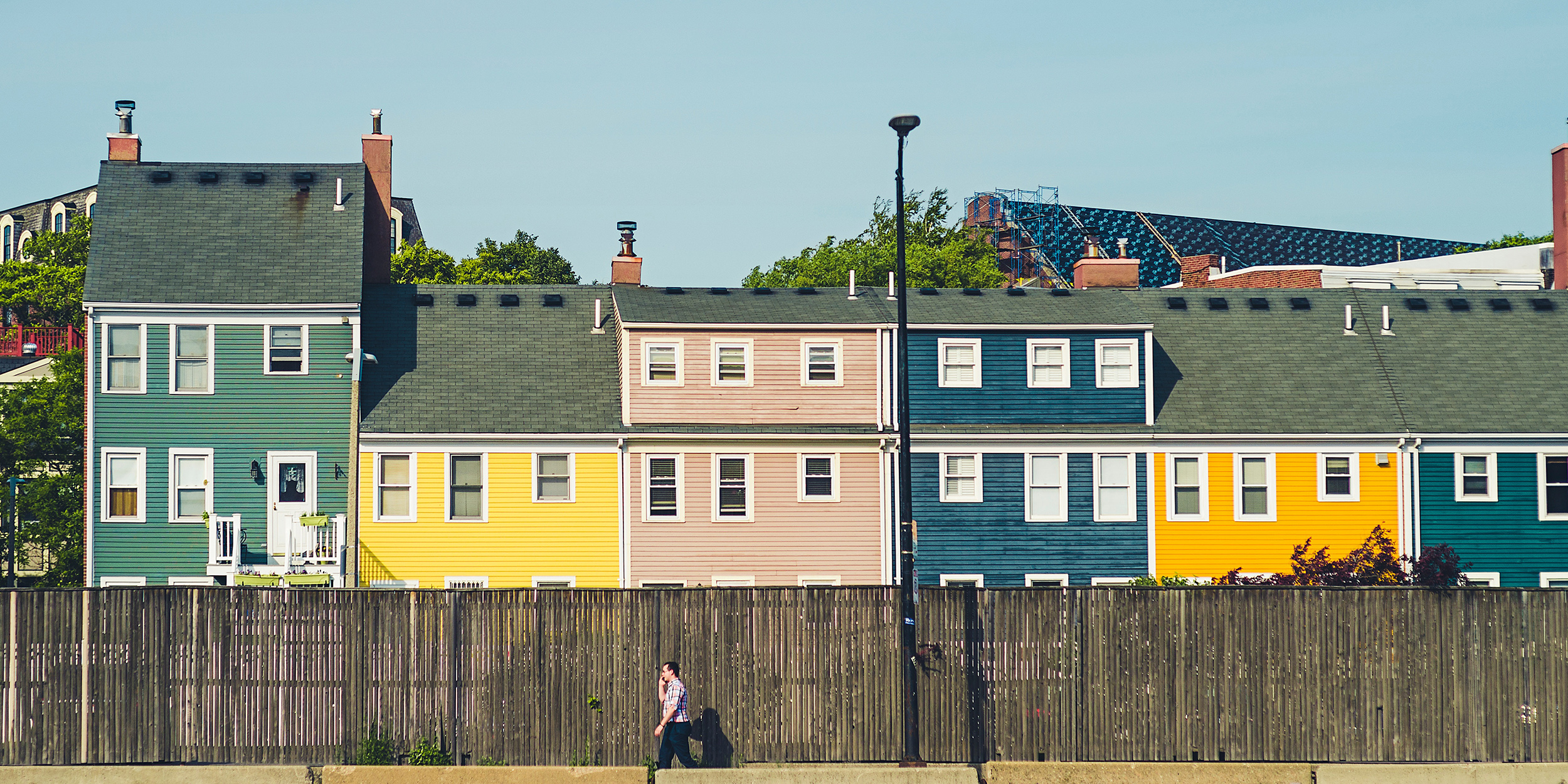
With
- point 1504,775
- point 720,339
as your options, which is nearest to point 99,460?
point 720,339

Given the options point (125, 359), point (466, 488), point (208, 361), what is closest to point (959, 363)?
point (466, 488)

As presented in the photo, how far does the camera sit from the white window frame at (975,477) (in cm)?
3419

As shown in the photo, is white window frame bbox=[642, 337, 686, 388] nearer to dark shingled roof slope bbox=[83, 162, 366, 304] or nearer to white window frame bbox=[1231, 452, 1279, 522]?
dark shingled roof slope bbox=[83, 162, 366, 304]

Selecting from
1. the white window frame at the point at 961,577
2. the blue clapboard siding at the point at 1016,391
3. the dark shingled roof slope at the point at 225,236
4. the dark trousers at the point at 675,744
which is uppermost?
the dark shingled roof slope at the point at 225,236

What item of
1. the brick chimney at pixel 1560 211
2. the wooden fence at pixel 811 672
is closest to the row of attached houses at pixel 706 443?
the brick chimney at pixel 1560 211

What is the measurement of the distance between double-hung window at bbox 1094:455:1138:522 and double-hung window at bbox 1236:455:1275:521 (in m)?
2.58

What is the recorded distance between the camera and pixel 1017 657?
19.9 metres

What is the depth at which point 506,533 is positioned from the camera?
33.5 m

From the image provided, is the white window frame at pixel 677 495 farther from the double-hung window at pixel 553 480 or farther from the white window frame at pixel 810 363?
the white window frame at pixel 810 363

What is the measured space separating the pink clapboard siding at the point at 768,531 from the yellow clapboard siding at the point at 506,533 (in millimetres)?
758

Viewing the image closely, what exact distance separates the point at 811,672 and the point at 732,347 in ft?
51.0

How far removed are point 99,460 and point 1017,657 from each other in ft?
76.7

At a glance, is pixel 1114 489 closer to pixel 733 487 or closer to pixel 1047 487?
pixel 1047 487

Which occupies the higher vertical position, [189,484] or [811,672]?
[189,484]
